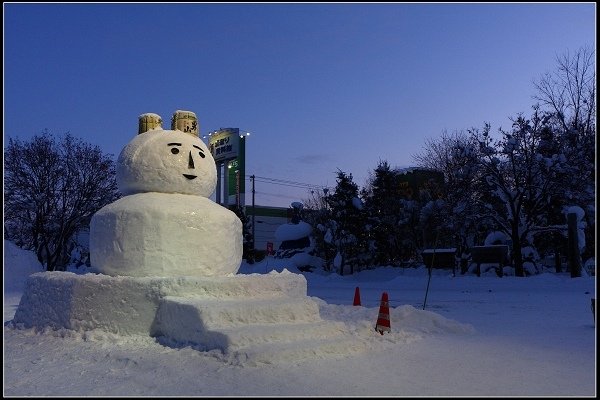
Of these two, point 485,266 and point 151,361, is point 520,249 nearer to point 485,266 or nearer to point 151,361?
point 485,266

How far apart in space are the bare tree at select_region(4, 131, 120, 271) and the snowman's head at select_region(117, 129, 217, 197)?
1975 cm

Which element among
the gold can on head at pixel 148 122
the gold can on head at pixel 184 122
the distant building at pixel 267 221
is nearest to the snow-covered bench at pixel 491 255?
the gold can on head at pixel 184 122

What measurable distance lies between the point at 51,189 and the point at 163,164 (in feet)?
68.2

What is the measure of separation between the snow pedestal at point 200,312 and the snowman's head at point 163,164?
1627 millimetres

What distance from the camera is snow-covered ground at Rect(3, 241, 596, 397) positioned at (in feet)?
16.7

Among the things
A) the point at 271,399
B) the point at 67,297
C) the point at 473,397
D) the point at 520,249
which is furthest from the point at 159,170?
the point at 520,249

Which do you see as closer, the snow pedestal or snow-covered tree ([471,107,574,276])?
the snow pedestal

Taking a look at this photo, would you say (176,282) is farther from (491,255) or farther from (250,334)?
(491,255)

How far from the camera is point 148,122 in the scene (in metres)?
9.34

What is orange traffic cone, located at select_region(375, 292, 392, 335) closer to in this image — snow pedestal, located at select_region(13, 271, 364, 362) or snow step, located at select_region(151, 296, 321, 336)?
snow pedestal, located at select_region(13, 271, 364, 362)

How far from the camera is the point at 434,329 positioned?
837 centimetres

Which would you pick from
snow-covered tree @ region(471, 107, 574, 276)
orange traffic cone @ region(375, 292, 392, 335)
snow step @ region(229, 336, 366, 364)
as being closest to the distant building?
snow-covered tree @ region(471, 107, 574, 276)

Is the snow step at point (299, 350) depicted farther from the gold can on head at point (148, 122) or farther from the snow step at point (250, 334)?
the gold can on head at point (148, 122)

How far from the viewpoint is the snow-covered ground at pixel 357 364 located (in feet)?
16.7
